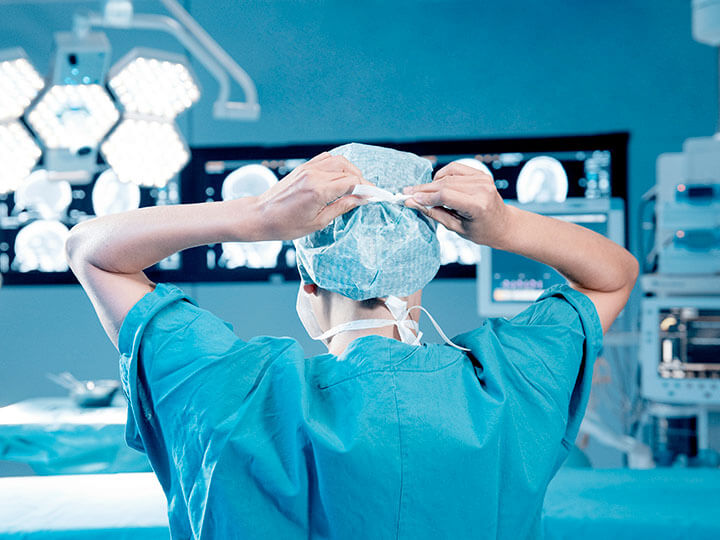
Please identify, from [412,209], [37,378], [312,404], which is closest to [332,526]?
[312,404]

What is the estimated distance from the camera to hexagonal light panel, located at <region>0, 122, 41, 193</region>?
2.03 metres

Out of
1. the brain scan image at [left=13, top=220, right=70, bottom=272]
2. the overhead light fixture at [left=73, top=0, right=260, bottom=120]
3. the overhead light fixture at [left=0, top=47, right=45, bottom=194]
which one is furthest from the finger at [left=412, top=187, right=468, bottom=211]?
the brain scan image at [left=13, top=220, right=70, bottom=272]

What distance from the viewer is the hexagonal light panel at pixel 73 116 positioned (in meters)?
1.95

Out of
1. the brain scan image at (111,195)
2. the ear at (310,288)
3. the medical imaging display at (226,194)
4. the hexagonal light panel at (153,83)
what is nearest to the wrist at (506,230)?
the ear at (310,288)

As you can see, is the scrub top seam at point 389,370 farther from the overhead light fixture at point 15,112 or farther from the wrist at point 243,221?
the overhead light fixture at point 15,112

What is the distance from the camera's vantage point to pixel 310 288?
3.03 feet

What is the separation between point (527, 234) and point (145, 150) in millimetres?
1696

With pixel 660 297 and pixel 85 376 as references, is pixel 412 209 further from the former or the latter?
pixel 85 376

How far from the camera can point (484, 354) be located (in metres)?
0.76

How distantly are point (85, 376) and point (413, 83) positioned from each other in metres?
2.40

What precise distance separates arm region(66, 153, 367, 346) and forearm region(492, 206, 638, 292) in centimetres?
23

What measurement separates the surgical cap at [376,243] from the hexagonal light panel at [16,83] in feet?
4.91

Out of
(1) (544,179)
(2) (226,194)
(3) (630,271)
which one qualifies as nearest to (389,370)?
(3) (630,271)

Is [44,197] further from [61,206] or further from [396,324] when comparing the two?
[396,324]
